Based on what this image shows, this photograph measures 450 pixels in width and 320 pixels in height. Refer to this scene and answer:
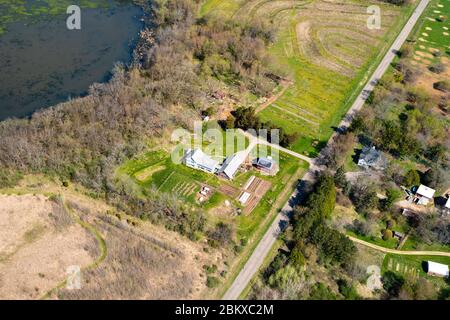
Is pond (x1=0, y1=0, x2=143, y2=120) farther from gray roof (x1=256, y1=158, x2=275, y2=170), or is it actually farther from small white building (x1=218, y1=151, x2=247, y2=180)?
gray roof (x1=256, y1=158, x2=275, y2=170)

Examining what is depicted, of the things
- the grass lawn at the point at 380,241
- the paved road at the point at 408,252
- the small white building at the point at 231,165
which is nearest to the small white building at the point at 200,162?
the small white building at the point at 231,165

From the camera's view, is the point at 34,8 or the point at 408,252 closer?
the point at 408,252

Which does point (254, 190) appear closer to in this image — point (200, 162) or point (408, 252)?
point (200, 162)

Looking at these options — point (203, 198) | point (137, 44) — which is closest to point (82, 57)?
point (137, 44)

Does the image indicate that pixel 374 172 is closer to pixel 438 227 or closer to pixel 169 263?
pixel 438 227

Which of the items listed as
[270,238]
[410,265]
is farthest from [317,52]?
[410,265]
